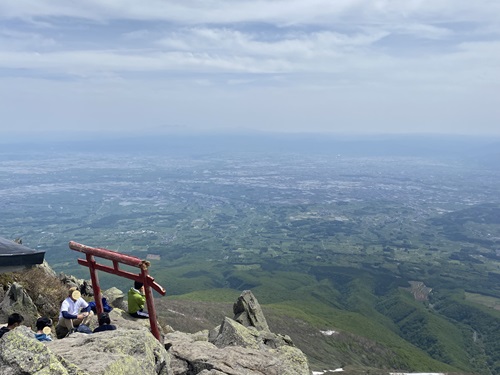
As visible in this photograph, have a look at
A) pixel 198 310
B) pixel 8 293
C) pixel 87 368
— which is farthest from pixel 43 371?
pixel 198 310

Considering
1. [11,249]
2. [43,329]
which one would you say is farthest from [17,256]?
[43,329]

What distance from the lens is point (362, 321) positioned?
19088cm

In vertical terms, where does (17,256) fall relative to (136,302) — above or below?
above

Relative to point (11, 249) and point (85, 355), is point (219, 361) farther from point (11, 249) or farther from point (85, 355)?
point (11, 249)

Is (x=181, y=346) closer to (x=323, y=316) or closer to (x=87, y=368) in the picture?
(x=87, y=368)

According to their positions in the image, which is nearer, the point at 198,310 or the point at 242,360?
the point at 242,360

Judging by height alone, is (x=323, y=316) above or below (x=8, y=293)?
below

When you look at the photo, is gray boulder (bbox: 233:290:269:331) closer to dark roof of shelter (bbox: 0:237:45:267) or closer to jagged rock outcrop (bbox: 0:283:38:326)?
jagged rock outcrop (bbox: 0:283:38:326)

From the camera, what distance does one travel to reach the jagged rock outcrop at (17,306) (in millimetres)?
24234

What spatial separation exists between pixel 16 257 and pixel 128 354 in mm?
9026

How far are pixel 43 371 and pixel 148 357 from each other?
4.72 m

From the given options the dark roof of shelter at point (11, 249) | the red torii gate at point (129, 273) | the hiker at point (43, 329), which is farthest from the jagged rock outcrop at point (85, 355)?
the dark roof of shelter at point (11, 249)

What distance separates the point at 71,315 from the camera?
20922 mm

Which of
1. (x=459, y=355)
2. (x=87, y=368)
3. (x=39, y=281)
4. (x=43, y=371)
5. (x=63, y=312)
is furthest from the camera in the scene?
(x=459, y=355)
